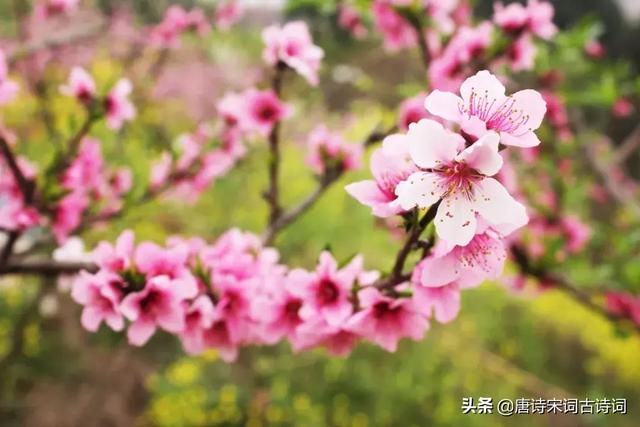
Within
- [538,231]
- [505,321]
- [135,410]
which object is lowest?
[505,321]

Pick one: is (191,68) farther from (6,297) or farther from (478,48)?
(478,48)

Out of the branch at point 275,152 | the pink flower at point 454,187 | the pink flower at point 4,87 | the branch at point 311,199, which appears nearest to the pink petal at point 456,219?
the pink flower at point 454,187

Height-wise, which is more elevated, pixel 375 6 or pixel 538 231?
pixel 375 6

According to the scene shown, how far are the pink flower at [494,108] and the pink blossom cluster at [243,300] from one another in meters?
0.28

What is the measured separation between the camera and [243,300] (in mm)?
1037

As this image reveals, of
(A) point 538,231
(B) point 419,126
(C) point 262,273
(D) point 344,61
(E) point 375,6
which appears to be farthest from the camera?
(D) point 344,61

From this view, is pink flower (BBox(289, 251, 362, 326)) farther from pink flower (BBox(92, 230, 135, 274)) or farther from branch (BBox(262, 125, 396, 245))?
branch (BBox(262, 125, 396, 245))

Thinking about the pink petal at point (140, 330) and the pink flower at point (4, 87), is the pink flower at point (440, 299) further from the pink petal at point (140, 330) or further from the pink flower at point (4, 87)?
the pink flower at point (4, 87)

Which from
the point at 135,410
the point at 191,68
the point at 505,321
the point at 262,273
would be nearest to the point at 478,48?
the point at 262,273

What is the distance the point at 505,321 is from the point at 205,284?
4.05 m

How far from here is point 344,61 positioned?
30.6 feet

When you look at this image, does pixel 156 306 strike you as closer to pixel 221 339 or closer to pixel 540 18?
pixel 221 339

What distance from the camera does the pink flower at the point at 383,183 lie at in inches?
31.7

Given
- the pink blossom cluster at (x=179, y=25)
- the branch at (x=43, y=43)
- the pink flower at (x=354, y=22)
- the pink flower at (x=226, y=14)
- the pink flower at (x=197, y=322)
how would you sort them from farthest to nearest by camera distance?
the pink flower at (x=226, y=14)
the pink blossom cluster at (x=179, y=25)
the pink flower at (x=354, y=22)
the branch at (x=43, y=43)
the pink flower at (x=197, y=322)
